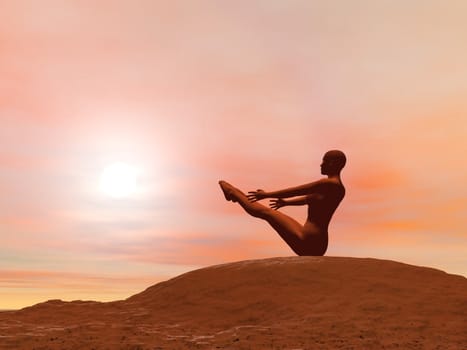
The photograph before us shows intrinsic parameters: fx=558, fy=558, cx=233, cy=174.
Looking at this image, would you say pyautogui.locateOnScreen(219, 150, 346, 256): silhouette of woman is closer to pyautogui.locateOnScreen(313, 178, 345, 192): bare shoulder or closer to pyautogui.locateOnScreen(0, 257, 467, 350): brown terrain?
pyautogui.locateOnScreen(313, 178, 345, 192): bare shoulder

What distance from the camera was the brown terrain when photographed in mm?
8477

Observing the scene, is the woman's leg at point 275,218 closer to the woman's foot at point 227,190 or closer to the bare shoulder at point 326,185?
the woman's foot at point 227,190

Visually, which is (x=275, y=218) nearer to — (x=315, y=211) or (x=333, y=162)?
Answer: (x=315, y=211)

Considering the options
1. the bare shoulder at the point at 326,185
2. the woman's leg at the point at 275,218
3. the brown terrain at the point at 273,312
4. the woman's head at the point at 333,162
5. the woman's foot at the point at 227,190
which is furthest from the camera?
the woman's foot at the point at 227,190

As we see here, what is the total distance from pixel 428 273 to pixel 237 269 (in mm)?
4253

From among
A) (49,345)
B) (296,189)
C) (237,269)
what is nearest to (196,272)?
(237,269)

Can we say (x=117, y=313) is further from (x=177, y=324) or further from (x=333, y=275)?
(x=333, y=275)

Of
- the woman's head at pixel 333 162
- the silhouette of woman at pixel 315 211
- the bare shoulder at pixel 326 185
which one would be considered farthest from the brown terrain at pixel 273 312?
the woman's head at pixel 333 162

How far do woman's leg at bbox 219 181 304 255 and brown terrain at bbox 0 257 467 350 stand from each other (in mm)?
1188

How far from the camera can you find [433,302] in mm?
10344

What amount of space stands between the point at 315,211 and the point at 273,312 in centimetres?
416

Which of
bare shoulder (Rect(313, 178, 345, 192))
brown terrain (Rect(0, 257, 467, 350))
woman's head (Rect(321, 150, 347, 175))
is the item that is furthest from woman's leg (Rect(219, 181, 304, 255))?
woman's head (Rect(321, 150, 347, 175))

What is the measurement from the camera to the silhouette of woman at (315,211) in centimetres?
1386

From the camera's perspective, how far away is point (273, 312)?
10.4 m
